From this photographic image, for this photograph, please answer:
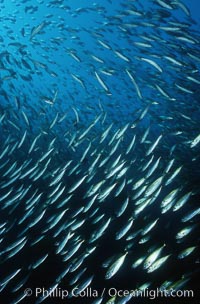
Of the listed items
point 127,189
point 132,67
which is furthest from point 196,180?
point 132,67

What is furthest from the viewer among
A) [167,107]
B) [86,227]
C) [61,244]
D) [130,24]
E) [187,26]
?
[167,107]

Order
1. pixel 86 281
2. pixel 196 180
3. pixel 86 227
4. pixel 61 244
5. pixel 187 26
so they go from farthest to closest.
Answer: pixel 196 180 → pixel 86 227 → pixel 187 26 → pixel 61 244 → pixel 86 281

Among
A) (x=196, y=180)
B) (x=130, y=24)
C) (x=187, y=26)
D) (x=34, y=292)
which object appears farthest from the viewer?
(x=196, y=180)

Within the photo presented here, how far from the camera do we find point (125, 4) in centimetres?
A: 936

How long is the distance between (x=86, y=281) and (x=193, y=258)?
3671 millimetres

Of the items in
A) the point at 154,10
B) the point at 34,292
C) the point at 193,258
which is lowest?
the point at 34,292

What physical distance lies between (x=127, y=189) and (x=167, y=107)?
406 cm

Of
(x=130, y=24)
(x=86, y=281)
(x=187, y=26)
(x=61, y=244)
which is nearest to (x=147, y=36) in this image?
(x=130, y=24)

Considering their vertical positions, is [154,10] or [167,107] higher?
[154,10]

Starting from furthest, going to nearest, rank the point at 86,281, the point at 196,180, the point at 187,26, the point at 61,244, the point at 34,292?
the point at 196,180
the point at 34,292
the point at 187,26
the point at 61,244
the point at 86,281

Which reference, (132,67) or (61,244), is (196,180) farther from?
(61,244)

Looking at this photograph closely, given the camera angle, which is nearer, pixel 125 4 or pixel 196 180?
pixel 125 4

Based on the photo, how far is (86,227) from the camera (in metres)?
10.0

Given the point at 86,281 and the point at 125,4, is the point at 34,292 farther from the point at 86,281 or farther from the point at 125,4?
the point at 125,4
